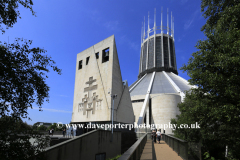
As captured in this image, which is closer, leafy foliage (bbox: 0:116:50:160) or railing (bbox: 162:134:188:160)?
leafy foliage (bbox: 0:116:50:160)

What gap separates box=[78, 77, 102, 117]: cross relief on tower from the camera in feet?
74.5

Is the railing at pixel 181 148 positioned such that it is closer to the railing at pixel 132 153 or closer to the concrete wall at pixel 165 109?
the railing at pixel 132 153

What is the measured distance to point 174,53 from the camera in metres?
57.1

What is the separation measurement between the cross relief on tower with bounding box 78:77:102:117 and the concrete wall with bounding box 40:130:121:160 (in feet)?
17.8

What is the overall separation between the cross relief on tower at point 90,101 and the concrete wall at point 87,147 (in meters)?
5.43

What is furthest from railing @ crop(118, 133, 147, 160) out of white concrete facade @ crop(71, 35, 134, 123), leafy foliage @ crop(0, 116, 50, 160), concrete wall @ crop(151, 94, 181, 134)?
concrete wall @ crop(151, 94, 181, 134)

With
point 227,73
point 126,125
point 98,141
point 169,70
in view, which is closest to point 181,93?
point 126,125

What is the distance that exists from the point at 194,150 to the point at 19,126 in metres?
18.2

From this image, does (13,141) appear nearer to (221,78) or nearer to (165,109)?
(221,78)

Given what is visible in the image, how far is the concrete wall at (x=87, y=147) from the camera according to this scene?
33.6 feet

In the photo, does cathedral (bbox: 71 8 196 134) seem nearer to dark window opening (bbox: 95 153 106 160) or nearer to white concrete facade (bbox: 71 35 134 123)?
white concrete facade (bbox: 71 35 134 123)

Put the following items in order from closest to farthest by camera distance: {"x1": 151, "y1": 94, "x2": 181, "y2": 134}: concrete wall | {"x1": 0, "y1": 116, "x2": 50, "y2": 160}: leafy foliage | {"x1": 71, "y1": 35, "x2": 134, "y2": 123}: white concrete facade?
{"x1": 0, "y1": 116, "x2": 50, "y2": 160}: leafy foliage < {"x1": 71, "y1": 35, "x2": 134, "y2": 123}: white concrete facade < {"x1": 151, "y1": 94, "x2": 181, "y2": 134}: concrete wall

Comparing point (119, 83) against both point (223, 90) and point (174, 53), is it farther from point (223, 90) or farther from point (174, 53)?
point (174, 53)

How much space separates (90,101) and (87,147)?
35.1 ft
